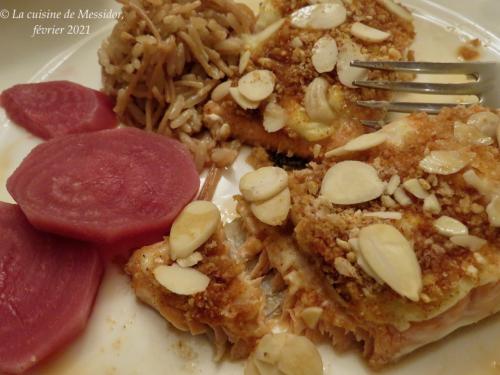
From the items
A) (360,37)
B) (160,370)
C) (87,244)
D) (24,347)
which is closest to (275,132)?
(360,37)

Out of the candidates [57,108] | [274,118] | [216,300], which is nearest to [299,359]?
[216,300]

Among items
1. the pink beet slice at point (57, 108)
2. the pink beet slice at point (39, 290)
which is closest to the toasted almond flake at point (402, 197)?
the pink beet slice at point (39, 290)

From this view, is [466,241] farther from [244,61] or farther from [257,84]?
[244,61]

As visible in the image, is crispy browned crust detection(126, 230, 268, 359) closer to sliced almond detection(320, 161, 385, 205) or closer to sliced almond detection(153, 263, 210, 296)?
sliced almond detection(153, 263, 210, 296)

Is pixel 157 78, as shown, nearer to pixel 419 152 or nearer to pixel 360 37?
pixel 360 37

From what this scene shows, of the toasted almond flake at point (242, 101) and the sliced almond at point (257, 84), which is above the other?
the sliced almond at point (257, 84)

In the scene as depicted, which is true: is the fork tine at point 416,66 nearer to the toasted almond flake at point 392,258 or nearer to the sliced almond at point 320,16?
the sliced almond at point 320,16
